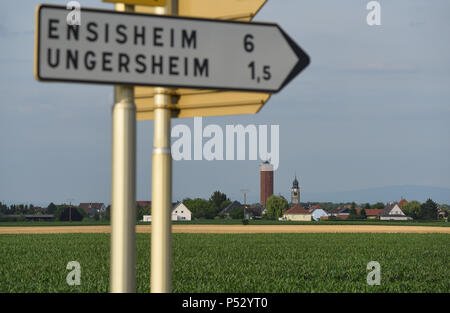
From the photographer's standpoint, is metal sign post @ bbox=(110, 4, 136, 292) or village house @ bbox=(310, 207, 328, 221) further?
village house @ bbox=(310, 207, 328, 221)

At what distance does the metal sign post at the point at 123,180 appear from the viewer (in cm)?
314

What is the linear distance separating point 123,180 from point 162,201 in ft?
2.79

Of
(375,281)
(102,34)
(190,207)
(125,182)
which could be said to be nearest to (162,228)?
(125,182)

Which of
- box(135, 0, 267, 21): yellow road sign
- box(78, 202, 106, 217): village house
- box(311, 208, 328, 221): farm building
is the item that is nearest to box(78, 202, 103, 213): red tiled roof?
box(78, 202, 106, 217): village house

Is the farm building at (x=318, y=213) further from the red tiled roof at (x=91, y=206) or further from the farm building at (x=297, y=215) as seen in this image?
the red tiled roof at (x=91, y=206)

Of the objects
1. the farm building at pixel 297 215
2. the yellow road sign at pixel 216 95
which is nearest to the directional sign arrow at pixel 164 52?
the yellow road sign at pixel 216 95

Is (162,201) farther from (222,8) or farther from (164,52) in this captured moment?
(222,8)

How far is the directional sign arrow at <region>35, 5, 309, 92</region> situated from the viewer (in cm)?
285

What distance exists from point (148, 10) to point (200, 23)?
1059 millimetres

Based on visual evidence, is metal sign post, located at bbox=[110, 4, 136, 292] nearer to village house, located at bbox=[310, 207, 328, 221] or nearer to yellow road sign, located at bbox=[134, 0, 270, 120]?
yellow road sign, located at bbox=[134, 0, 270, 120]

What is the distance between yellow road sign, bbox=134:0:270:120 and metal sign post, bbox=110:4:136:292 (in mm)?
936

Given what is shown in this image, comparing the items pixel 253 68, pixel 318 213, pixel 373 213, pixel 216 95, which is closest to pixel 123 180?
pixel 253 68

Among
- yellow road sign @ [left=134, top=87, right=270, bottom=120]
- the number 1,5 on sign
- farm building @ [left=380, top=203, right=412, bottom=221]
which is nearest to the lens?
the number 1,5 on sign

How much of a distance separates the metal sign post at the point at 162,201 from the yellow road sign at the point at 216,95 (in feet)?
0.54
